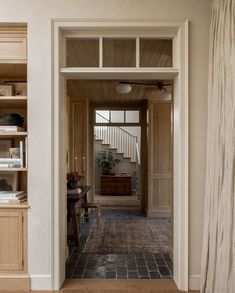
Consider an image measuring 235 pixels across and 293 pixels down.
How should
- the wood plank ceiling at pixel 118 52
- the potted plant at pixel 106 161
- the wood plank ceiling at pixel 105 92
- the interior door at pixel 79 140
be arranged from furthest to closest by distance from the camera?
1. the potted plant at pixel 106 161
2. the interior door at pixel 79 140
3. the wood plank ceiling at pixel 105 92
4. the wood plank ceiling at pixel 118 52

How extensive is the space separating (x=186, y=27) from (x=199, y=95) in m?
0.70

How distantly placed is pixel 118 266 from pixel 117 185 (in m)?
6.22

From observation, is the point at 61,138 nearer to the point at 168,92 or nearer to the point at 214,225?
the point at 214,225

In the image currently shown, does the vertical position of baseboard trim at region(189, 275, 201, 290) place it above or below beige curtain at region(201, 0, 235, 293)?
below

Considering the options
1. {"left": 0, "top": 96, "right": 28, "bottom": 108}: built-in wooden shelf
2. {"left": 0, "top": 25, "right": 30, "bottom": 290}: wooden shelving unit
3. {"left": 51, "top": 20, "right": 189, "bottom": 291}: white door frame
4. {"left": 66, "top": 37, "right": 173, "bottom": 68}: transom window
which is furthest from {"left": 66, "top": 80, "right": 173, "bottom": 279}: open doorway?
{"left": 0, "top": 96, "right": 28, "bottom": 108}: built-in wooden shelf

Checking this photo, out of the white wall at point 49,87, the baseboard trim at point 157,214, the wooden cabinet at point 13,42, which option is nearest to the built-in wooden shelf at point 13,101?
the white wall at point 49,87

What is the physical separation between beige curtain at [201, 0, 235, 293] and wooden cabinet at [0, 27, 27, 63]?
1.92 m

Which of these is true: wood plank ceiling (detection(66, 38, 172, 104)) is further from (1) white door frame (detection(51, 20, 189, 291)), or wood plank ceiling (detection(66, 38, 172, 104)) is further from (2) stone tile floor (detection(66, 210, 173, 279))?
(2) stone tile floor (detection(66, 210, 173, 279))

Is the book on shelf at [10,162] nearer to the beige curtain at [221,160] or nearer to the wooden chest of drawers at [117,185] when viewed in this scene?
the beige curtain at [221,160]

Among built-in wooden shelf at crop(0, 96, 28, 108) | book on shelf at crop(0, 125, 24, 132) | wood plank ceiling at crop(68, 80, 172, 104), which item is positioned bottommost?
book on shelf at crop(0, 125, 24, 132)

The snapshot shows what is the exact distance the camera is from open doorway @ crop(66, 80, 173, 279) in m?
3.71

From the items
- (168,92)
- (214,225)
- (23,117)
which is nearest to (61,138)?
(23,117)

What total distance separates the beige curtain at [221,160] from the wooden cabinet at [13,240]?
179cm

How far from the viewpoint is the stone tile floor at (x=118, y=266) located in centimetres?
329
